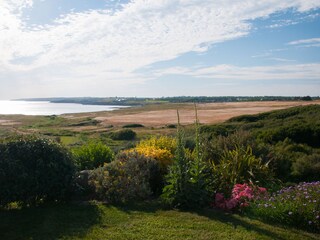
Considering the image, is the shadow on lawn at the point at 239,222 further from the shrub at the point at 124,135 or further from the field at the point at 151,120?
the shrub at the point at 124,135

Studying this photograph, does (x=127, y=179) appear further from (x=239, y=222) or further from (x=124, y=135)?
(x=124, y=135)

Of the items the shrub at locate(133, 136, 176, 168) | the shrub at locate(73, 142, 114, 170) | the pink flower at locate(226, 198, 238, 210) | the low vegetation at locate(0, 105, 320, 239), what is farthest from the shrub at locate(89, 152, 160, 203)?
the shrub at locate(73, 142, 114, 170)

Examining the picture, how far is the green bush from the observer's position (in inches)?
293

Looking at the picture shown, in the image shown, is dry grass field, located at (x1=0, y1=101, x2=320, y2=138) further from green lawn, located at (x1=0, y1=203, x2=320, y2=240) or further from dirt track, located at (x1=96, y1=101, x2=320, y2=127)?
green lawn, located at (x1=0, y1=203, x2=320, y2=240)

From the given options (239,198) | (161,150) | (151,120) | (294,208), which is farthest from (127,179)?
(151,120)

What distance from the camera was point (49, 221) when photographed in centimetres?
679

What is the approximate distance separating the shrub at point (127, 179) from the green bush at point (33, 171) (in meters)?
0.68

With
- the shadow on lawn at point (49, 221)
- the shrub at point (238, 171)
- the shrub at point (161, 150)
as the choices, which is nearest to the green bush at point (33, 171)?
the shadow on lawn at point (49, 221)

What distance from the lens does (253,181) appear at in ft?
29.3

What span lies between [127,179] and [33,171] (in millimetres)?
1968

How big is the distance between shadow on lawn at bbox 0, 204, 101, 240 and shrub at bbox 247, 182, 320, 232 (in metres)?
3.00

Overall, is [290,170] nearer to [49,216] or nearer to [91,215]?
[91,215]

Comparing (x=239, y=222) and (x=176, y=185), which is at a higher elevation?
(x=176, y=185)

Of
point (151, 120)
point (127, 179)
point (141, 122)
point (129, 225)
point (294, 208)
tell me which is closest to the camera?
point (294, 208)
